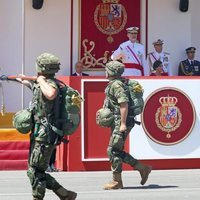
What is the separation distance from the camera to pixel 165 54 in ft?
58.2

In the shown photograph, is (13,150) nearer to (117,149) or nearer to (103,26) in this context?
(117,149)

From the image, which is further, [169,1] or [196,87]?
[169,1]

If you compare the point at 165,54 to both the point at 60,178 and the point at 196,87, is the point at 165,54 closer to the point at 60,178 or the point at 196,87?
the point at 196,87

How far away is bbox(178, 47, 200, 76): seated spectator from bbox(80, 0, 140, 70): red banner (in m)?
1.32

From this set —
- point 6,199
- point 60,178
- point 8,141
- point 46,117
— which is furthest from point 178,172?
point 46,117

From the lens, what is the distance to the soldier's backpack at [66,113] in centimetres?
944

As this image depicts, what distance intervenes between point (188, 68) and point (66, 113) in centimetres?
904

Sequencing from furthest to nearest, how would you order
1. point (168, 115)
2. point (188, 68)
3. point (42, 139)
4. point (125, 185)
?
point (188, 68), point (168, 115), point (125, 185), point (42, 139)

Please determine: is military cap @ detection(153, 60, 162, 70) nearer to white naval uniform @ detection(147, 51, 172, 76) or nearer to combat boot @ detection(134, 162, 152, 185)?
white naval uniform @ detection(147, 51, 172, 76)

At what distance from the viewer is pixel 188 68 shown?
18156mm

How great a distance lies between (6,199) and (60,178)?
2.57m

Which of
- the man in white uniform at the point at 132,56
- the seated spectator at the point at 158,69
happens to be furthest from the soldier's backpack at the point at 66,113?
the seated spectator at the point at 158,69

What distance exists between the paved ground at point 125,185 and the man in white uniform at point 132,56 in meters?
2.74

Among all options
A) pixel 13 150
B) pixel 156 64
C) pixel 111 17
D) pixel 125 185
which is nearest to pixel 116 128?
pixel 125 185
